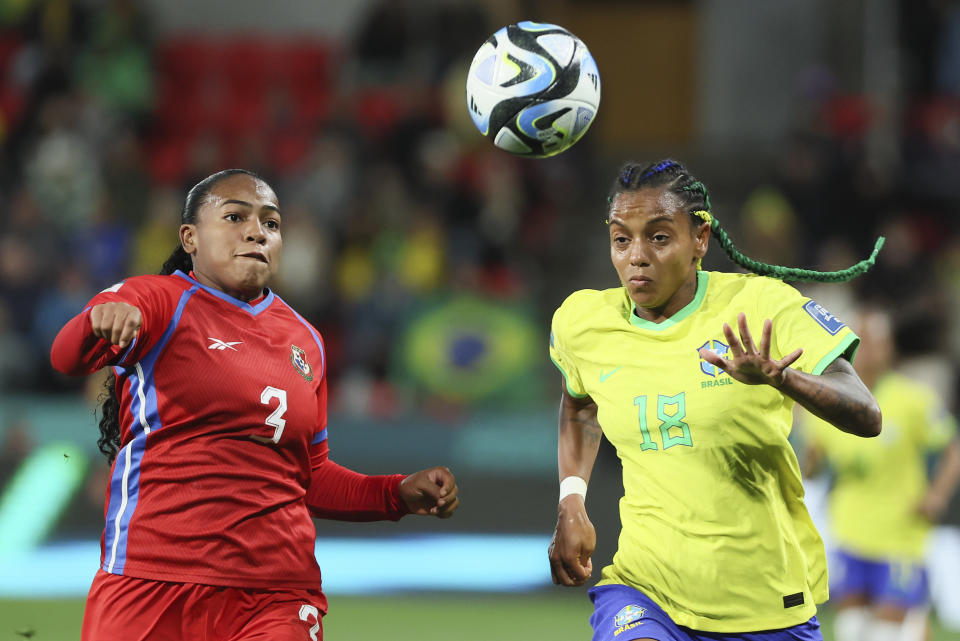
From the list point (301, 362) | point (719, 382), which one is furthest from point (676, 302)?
point (301, 362)

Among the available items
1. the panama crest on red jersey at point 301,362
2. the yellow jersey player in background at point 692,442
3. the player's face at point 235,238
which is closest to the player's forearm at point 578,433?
the yellow jersey player in background at point 692,442

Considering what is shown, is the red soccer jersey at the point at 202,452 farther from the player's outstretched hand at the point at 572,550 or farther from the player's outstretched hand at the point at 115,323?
the player's outstretched hand at the point at 572,550

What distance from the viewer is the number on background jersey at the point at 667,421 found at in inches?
155

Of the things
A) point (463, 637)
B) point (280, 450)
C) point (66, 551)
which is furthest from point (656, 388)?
point (66, 551)

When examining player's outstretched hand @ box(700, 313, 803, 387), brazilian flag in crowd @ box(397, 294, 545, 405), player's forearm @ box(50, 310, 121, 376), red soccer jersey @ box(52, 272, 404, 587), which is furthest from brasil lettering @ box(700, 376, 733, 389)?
brazilian flag in crowd @ box(397, 294, 545, 405)

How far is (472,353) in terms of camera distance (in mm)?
11000

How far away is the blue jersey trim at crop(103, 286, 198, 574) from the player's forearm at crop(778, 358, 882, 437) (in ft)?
5.96

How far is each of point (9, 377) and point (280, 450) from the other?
756cm

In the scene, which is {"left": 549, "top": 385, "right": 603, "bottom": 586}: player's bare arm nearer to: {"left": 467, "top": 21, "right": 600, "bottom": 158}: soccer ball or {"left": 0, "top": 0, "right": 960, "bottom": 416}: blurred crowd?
{"left": 467, "top": 21, "right": 600, "bottom": 158}: soccer ball

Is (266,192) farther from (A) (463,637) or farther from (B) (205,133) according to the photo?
(B) (205,133)

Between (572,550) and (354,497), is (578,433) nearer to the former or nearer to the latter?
(572,550)

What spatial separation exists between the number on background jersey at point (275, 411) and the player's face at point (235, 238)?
0.36 meters

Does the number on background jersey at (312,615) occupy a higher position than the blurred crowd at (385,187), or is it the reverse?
the blurred crowd at (385,187)

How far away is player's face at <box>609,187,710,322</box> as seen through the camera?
399cm
